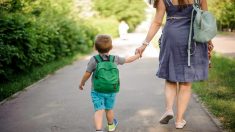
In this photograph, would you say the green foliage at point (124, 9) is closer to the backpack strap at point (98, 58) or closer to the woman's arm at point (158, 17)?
the woman's arm at point (158, 17)

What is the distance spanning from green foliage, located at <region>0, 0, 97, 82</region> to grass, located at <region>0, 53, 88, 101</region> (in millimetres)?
161

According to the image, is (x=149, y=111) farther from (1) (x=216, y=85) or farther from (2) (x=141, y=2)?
(2) (x=141, y=2)

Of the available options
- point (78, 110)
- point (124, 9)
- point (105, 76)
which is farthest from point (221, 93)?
point (124, 9)

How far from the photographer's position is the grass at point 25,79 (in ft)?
30.3

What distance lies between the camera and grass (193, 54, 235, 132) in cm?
640

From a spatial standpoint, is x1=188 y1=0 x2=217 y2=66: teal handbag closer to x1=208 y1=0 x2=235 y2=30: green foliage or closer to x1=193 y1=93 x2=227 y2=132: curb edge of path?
x1=193 y1=93 x2=227 y2=132: curb edge of path

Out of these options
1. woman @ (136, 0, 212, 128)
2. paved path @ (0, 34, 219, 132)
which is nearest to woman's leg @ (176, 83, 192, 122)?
woman @ (136, 0, 212, 128)

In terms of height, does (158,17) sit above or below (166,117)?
above

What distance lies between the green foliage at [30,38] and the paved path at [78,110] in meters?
0.86

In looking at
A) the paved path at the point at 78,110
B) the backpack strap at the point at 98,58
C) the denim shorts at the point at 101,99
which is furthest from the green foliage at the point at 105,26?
the backpack strap at the point at 98,58

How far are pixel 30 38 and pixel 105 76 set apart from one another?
23.0 feet

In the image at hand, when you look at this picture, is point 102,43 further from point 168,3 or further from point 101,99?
point 168,3

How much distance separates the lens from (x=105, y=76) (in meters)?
5.23

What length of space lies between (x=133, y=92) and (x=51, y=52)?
22.3 feet
